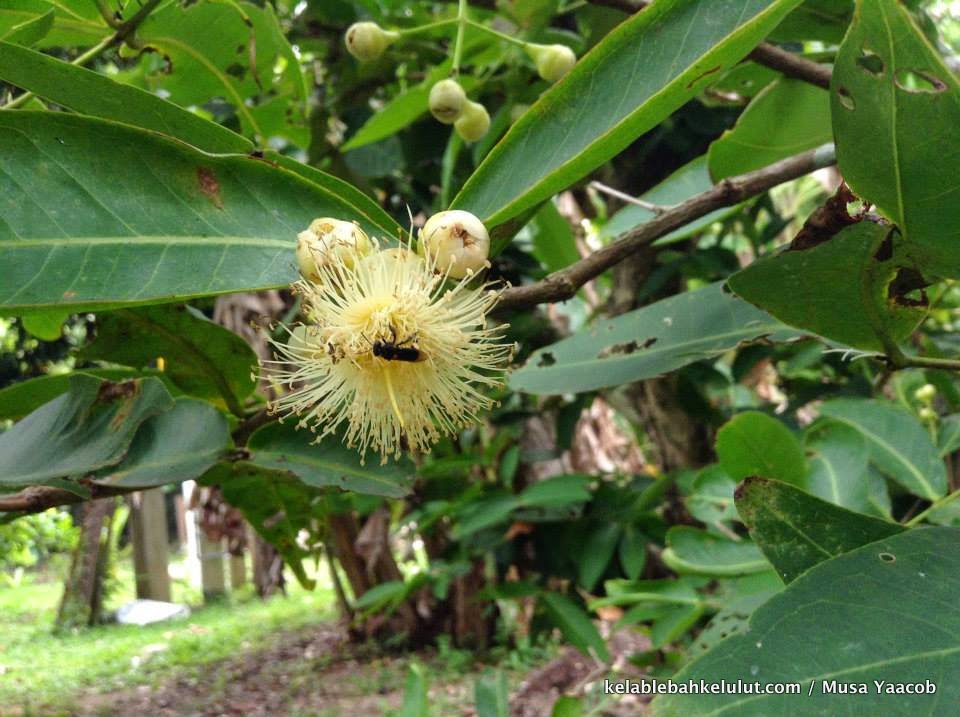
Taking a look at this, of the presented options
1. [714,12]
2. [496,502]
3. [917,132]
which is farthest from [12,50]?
[496,502]

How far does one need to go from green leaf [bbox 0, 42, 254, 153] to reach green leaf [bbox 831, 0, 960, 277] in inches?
15.9

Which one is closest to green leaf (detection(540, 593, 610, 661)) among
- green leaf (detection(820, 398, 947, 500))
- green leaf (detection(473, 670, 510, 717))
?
green leaf (detection(473, 670, 510, 717))

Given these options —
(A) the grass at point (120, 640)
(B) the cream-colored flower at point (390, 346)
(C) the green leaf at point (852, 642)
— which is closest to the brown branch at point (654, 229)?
(B) the cream-colored flower at point (390, 346)

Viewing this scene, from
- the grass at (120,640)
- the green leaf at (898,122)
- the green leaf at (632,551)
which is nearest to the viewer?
the green leaf at (898,122)

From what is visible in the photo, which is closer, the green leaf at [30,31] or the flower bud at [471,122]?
the green leaf at [30,31]

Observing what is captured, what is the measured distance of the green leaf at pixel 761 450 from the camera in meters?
0.83

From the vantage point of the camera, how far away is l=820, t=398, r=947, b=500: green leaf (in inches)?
37.6

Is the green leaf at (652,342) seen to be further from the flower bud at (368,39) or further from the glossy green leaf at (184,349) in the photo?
the flower bud at (368,39)

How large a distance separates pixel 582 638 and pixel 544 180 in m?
1.34

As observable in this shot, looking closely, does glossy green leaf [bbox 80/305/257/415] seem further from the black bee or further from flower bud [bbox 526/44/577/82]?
flower bud [bbox 526/44/577/82]

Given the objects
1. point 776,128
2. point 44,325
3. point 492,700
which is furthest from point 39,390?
point 492,700

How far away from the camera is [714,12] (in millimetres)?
513

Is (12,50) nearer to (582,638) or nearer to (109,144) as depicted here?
(109,144)

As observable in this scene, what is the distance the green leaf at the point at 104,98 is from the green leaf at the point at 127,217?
0.04 meters
